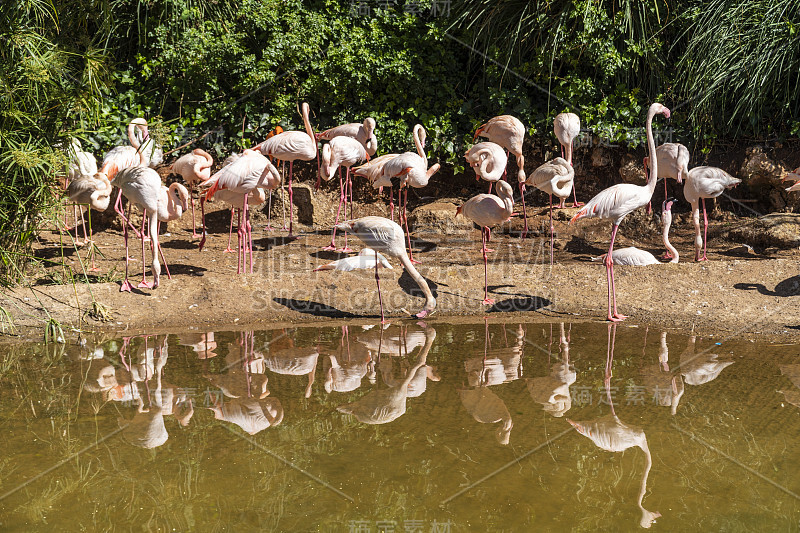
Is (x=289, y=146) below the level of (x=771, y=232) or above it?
above

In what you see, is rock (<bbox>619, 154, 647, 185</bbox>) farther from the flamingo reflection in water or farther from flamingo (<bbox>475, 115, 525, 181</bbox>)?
the flamingo reflection in water

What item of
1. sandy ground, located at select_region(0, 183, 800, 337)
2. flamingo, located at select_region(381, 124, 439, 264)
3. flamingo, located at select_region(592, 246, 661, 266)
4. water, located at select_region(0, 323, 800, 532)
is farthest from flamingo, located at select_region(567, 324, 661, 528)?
flamingo, located at select_region(381, 124, 439, 264)

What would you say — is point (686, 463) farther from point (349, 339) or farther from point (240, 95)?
point (240, 95)

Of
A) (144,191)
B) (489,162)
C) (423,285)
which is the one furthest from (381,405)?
(489,162)

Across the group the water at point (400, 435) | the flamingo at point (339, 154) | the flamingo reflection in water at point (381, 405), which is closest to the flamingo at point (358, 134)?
the flamingo at point (339, 154)

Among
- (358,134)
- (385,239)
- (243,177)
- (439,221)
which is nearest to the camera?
(385,239)

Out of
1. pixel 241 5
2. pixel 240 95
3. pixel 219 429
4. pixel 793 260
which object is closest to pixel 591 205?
pixel 793 260

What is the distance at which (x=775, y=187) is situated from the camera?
795 centimetres

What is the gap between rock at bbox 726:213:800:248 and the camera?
6742 mm

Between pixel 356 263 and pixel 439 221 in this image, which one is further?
pixel 439 221

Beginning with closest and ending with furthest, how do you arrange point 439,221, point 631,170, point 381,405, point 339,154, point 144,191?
point 381,405 < point 144,191 < point 339,154 < point 439,221 < point 631,170

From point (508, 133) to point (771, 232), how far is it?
8.90 feet

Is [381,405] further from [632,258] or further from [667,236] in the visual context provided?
[667,236]

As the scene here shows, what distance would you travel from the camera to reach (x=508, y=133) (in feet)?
25.2
